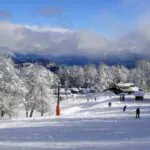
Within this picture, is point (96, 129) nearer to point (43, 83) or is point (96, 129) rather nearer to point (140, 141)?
point (140, 141)

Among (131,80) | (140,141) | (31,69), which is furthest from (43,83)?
(131,80)

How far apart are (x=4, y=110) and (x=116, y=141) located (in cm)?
3416

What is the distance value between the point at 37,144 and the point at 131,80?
16921 centimetres

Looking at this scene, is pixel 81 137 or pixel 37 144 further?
pixel 81 137

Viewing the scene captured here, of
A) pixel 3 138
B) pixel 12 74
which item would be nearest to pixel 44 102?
pixel 12 74

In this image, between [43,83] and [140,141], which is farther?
[43,83]

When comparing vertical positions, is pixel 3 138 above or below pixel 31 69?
below

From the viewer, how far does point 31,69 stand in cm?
7400

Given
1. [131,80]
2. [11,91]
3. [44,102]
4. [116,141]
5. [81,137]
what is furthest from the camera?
[131,80]

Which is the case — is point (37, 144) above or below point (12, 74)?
below

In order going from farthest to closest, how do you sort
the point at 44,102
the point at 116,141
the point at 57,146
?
the point at 44,102
the point at 116,141
the point at 57,146

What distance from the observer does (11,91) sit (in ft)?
186

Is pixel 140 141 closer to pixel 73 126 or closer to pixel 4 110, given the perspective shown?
pixel 73 126

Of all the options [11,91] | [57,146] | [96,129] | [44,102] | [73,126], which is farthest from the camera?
[44,102]
